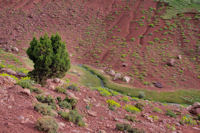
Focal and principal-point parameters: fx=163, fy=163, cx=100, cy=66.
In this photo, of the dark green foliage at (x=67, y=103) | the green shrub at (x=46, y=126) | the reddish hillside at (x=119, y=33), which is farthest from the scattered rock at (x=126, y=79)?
the green shrub at (x=46, y=126)

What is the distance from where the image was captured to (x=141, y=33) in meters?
38.4

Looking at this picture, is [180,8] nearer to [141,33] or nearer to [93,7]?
[141,33]

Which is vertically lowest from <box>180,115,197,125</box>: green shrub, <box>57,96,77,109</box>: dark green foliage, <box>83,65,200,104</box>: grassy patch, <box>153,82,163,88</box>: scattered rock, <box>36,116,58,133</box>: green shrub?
<box>83,65,200,104</box>: grassy patch

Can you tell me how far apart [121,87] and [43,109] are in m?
17.4

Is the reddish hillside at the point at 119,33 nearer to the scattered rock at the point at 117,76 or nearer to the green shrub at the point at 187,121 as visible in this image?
the scattered rock at the point at 117,76

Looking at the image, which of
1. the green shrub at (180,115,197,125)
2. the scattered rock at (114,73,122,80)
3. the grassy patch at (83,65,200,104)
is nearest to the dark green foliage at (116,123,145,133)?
the green shrub at (180,115,197,125)

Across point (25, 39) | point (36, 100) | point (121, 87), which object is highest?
point (25, 39)

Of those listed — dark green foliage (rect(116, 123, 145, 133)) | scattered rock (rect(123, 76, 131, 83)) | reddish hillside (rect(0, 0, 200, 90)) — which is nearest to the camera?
dark green foliage (rect(116, 123, 145, 133))

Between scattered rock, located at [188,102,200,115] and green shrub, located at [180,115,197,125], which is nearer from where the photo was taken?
green shrub, located at [180,115,197,125]

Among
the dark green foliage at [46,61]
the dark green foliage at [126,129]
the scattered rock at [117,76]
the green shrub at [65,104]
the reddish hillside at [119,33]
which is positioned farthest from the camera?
the reddish hillside at [119,33]

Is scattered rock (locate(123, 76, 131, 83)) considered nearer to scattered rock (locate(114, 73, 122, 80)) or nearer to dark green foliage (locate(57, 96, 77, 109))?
scattered rock (locate(114, 73, 122, 80))

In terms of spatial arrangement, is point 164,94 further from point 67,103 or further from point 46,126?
point 46,126

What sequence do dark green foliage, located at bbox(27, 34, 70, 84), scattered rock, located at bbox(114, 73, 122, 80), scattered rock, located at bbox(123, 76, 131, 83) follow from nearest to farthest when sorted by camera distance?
dark green foliage, located at bbox(27, 34, 70, 84) < scattered rock, located at bbox(123, 76, 131, 83) < scattered rock, located at bbox(114, 73, 122, 80)

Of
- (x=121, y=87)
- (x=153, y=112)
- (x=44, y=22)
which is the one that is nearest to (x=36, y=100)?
(x=153, y=112)
